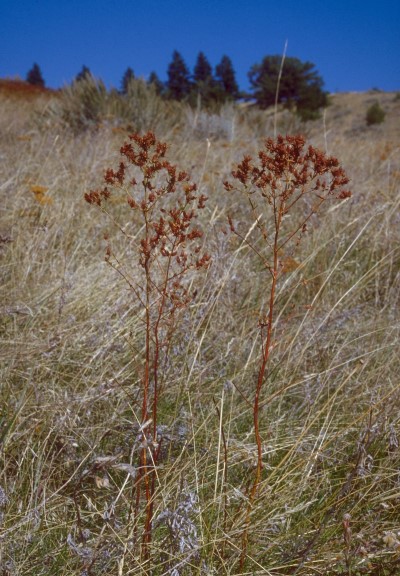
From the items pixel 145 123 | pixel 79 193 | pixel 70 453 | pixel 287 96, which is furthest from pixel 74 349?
pixel 287 96

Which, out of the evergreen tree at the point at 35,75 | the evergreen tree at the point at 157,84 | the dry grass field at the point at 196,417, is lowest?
the dry grass field at the point at 196,417

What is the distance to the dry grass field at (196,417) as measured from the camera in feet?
4.01

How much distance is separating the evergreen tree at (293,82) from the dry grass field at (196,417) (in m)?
15.9

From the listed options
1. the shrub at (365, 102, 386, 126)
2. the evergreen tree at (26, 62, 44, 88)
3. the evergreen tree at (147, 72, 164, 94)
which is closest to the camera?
the evergreen tree at (147, 72, 164, 94)

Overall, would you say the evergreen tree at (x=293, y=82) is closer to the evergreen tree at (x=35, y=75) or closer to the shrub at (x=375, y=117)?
the shrub at (x=375, y=117)

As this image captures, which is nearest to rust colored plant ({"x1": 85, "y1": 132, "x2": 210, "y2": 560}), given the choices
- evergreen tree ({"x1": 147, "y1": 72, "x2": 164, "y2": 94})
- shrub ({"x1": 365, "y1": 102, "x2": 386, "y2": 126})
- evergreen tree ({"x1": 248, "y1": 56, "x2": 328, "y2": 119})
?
evergreen tree ({"x1": 147, "y1": 72, "x2": 164, "y2": 94})

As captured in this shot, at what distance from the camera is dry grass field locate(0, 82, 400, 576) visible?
48.1 inches

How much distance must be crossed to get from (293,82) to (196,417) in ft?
61.9

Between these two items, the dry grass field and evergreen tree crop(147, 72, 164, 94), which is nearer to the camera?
the dry grass field

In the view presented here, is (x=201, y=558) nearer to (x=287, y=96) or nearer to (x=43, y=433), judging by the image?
(x=43, y=433)

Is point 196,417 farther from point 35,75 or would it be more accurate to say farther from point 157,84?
point 35,75

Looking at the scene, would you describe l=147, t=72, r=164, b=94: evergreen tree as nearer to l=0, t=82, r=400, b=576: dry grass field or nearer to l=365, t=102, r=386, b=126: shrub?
l=0, t=82, r=400, b=576: dry grass field

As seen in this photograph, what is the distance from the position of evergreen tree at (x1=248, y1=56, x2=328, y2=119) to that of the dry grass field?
15.9 m

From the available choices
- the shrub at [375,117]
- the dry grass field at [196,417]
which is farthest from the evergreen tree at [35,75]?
the dry grass field at [196,417]
